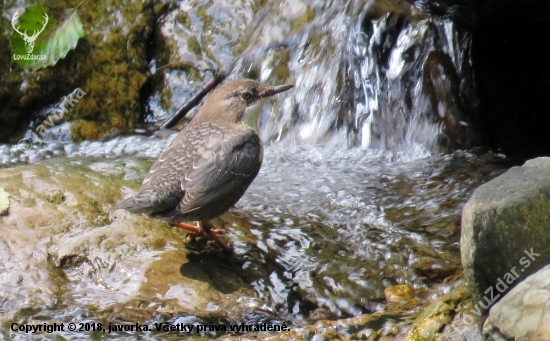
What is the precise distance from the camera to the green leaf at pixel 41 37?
7.31 m

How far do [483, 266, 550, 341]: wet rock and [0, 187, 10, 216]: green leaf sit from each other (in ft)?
9.92

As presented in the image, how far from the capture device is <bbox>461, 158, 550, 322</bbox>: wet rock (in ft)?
9.74

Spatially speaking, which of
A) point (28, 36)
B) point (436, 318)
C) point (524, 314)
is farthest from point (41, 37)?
point (524, 314)

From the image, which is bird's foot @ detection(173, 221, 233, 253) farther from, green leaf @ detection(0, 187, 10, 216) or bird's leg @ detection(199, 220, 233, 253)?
green leaf @ detection(0, 187, 10, 216)

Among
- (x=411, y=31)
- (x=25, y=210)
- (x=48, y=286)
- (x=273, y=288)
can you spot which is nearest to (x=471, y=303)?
(x=273, y=288)

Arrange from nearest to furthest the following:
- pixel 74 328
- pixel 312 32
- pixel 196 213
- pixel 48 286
Result: pixel 74 328, pixel 48 286, pixel 196 213, pixel 312 32

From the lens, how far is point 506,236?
2.98m

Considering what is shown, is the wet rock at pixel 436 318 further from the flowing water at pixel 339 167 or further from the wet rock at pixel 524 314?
the wet rock at pixel 524 314

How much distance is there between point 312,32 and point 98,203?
349 cm

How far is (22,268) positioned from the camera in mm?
4102

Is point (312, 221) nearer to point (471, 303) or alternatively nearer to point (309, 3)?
point (471, 303)

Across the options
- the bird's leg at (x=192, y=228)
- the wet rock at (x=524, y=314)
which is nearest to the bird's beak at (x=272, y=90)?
the bird's leg at (x=192, y=228)

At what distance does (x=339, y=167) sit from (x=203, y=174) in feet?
6.97

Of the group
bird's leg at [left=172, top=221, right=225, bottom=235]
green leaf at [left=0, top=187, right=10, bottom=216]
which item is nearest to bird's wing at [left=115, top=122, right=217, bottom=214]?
bird's leg at [left=172, top=221, right=225, bottom=235]
